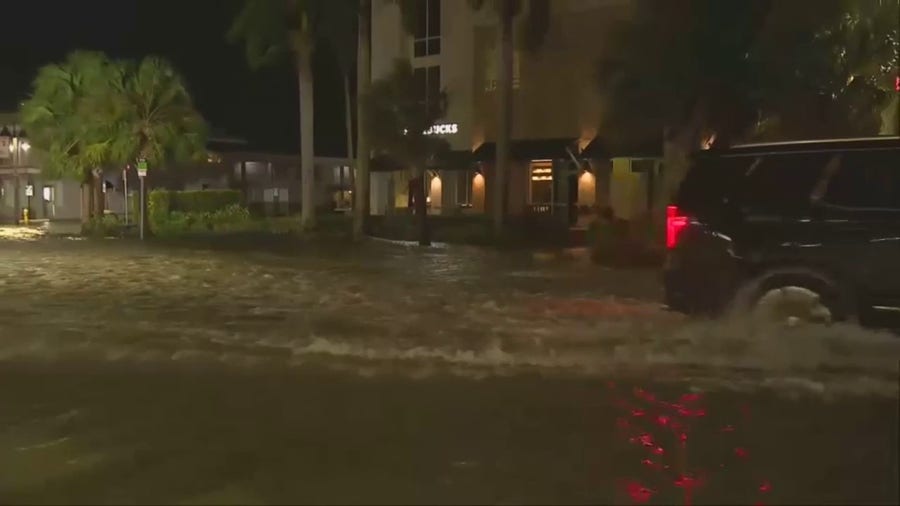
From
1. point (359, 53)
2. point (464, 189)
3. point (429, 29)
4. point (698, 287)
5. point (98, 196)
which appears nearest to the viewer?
point (698, 287)

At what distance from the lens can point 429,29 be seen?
4559 centimetres

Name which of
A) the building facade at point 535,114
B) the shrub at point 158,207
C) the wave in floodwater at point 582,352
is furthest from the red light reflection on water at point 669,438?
the shrub at point 158,207

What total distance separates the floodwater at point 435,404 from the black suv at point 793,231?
36cm

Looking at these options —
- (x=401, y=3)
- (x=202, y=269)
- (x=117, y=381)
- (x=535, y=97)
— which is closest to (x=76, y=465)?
(x=117, y=381)

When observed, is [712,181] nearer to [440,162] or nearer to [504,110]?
[504,110]

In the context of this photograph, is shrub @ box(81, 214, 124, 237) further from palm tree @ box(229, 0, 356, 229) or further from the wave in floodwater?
the wave in floodwater

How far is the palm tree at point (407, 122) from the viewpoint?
106 feet

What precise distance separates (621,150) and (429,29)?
1533cm

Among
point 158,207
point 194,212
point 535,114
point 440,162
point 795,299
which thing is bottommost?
point 795,299

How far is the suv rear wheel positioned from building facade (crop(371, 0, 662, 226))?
975 inches

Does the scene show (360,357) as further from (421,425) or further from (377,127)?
(377,127)

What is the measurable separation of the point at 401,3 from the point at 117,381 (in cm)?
2607

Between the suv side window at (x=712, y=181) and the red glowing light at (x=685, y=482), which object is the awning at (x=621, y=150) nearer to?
the suv side window at (x=712, y=181)

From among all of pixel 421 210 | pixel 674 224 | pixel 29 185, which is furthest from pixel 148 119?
pixel 674 224
